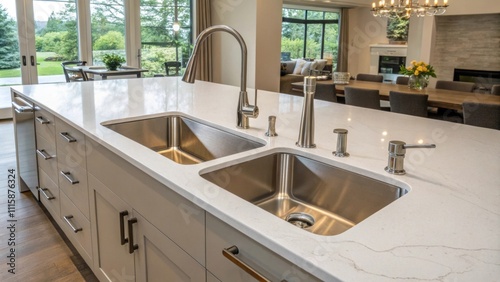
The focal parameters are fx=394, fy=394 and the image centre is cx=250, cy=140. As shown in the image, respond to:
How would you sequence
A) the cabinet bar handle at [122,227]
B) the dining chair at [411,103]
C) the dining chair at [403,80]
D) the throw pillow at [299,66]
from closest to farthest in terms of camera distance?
the cabinet bar handle at [122,227] < the dining chair at [411,103] < the dining chair at [403,80] < the throw pillow at [299,66]

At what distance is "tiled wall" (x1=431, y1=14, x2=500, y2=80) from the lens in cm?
712

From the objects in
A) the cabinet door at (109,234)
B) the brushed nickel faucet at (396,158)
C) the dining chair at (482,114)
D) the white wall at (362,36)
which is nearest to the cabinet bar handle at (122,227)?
the cabinet door at (109,234)

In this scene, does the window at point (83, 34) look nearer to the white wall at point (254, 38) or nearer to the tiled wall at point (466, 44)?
the white wall at point (254, 38)

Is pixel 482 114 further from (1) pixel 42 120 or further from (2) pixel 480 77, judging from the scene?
(2) pixel 480 77

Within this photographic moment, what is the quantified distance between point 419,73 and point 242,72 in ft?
11.6

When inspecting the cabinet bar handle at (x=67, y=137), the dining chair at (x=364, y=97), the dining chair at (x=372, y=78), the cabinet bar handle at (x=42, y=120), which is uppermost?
the dining chair at (x=372, y=78)

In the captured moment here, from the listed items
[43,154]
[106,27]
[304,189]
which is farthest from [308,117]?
[106,27]

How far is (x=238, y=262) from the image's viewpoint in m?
0.93

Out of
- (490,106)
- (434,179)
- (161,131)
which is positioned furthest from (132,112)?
(490,106)

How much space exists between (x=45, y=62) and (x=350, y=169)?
6392mm

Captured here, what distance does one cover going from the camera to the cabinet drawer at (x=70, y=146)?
6.28ft

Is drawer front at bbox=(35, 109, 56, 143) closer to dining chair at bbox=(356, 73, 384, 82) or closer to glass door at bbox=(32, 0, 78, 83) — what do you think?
glass door at bbox=(32, 0, 78, 83)

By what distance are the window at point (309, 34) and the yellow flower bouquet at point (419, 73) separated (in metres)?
6.44

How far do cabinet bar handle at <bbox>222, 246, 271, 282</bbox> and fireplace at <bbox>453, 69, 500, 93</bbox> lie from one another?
24.4ft
